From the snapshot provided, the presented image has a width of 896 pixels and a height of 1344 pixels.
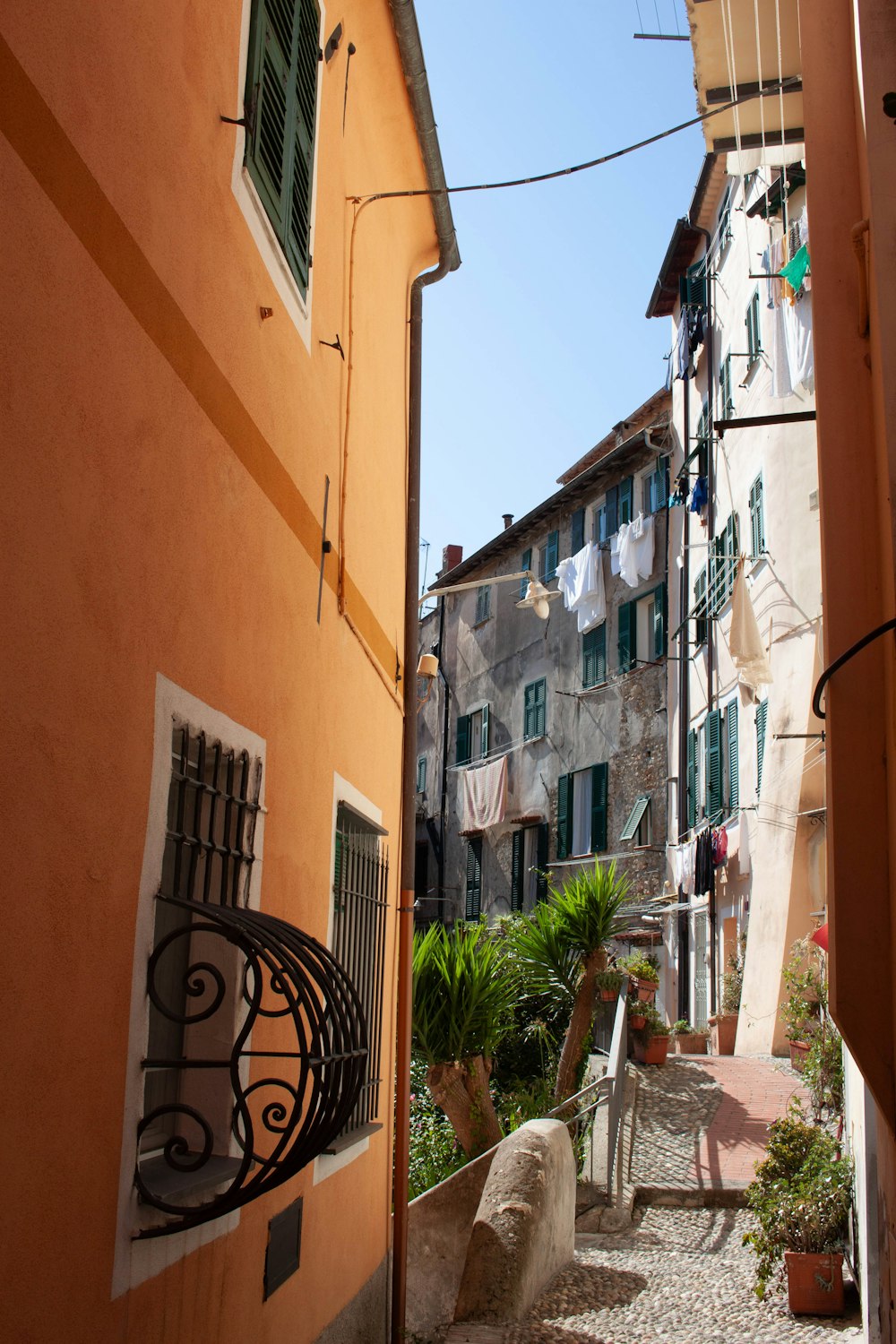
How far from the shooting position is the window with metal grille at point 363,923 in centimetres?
632

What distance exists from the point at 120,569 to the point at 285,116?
8.97 ft

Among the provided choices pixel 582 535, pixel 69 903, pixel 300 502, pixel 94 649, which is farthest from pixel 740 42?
pixel 582 535

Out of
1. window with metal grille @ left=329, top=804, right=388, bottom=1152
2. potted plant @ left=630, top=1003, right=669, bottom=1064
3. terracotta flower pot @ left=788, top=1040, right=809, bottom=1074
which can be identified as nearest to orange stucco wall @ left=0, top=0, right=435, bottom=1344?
window with metal grille @ left=329, top=804, right=388, bottom=1152

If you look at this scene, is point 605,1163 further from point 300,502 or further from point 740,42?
point 740,42

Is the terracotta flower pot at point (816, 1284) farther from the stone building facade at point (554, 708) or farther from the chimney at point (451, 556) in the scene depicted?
the chimney at point (451, 556)

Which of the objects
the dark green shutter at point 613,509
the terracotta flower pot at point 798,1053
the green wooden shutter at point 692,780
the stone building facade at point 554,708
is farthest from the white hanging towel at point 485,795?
the terracotta flower pot at point 798,1053

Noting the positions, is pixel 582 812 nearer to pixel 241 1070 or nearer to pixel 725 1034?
pixel 725 1034

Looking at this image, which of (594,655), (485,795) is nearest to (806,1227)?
(594,655)

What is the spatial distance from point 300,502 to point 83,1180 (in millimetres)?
3070

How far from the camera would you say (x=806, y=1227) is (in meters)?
7.58

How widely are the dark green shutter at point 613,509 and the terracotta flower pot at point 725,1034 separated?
39.6 ft

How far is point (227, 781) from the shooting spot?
14.3 feet

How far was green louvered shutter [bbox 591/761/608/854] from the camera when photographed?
2536 centimetres

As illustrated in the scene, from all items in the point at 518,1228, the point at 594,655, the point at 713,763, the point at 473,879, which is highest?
the point at 594,655
